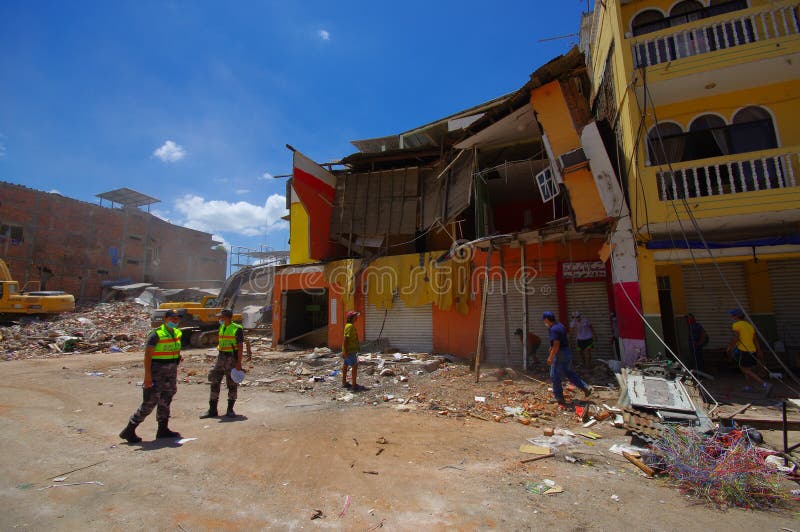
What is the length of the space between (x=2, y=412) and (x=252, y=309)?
683 inches

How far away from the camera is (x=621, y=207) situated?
8.54 metres

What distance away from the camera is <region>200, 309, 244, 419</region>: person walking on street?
6145mm

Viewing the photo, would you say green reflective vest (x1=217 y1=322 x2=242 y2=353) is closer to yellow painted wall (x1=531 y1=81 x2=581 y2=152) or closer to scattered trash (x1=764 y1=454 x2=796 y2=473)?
scattered trash (x1=764 y1=454 x2=796 y2=473)

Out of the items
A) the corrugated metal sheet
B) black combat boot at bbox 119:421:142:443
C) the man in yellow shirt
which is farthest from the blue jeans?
the corrugated metal sheet

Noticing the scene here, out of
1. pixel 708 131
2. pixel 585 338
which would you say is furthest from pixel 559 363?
pixel 708 131

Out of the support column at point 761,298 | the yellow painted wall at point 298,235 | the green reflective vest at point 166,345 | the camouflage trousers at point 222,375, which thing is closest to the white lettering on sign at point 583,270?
the support column at point 761,298

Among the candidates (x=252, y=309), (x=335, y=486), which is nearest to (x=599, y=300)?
(x=335, y=486)

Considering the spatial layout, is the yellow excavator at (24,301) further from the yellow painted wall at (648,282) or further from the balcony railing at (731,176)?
the balcony railing at (731,176)

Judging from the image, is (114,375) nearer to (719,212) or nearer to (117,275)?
(719,212)

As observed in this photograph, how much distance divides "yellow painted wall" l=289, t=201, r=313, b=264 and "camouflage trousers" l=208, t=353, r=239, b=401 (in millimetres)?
10897

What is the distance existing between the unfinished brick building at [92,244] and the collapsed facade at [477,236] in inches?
900

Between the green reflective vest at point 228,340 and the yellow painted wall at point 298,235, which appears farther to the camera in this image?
the yellow painted wall at point 298,235

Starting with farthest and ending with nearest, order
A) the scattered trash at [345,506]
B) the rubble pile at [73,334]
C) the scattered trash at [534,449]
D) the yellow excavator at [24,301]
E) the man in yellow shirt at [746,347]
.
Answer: the yellow excavator at [24,301], the rubble pile at [73,334], the man in yellow shirt at [746,347], the scattered trash at [534,449], the scattered trash at [345,506]

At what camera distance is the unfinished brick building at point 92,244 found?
26250 mm
